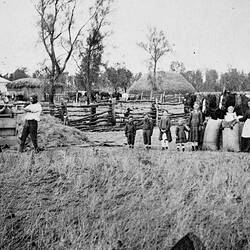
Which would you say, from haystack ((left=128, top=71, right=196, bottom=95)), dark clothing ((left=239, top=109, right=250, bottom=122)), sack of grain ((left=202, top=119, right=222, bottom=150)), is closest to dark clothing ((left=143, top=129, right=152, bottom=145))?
sack of grain ((left=202, top=119, right=222, bottom=150))

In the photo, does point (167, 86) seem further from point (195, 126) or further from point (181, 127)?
point (195, 126)

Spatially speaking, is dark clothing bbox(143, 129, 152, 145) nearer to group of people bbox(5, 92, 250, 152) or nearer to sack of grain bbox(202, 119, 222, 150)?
group of people bbox(5, 92, 250, 152)

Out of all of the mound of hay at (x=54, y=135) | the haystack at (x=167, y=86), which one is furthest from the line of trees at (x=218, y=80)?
the mound of hay at (x=54, y=135)

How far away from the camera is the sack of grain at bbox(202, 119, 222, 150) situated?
9945 mm

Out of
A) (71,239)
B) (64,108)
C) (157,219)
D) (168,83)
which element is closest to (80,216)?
(71,239)

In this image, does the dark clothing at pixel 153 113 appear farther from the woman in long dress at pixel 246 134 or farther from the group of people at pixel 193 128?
the woman in long dress at pixel 246 134

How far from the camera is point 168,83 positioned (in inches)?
2144

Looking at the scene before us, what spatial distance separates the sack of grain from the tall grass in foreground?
6.45 ft

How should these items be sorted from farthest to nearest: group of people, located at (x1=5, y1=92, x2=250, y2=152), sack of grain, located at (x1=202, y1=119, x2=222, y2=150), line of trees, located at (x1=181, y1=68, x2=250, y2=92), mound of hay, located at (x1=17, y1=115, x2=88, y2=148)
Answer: line of trees, located at (x1=181, y1=68, x2=250, y2=92)
mound of hay, located at (x1=17, y1=115, x2=88, y2=148)
sack of grain, located at (x1=202, y1=119, x2=222, y2=150)
group of people, located at (x1=5, y1=92, x2=250, y2=152)

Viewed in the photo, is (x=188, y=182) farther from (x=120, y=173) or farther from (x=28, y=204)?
(x=28, y=204)

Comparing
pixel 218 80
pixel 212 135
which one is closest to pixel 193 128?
pixel 212 135

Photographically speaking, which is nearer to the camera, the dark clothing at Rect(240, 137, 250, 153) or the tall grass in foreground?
the tall grass in foreground

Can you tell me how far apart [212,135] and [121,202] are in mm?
4954

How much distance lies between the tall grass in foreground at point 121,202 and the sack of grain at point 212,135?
1.96m
